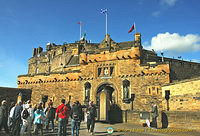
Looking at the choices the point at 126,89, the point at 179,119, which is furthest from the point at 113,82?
the point at 179,119

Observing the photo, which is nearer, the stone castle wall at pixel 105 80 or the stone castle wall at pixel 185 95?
the stone castle wall at pixel 185 95

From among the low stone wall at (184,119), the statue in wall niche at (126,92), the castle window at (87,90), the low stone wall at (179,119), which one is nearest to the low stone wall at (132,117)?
the low stone wall at (179,119)

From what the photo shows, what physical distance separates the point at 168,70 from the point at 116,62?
575 cm

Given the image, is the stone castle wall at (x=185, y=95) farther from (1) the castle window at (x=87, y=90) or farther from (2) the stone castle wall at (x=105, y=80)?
(1) the castle window at (x=87, y=90)

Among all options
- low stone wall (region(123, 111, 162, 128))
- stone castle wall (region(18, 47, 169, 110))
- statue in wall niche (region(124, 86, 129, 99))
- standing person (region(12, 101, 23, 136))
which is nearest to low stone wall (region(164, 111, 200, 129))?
low stone wall (region(123, 111, 162, 128))

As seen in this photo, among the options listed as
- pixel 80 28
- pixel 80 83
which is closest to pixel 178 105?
pixel 80 83

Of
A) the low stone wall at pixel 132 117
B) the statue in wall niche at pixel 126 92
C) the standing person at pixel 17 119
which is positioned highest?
Answer: the statue in wall niche at pixel 126 92

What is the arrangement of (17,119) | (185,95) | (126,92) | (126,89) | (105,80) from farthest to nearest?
(105,80) → (126,89) → (126,92) → (185,95) → (17,119)

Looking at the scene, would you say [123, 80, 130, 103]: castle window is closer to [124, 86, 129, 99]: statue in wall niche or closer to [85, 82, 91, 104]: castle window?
[124, 86, 129, 99]: statue in wall niche

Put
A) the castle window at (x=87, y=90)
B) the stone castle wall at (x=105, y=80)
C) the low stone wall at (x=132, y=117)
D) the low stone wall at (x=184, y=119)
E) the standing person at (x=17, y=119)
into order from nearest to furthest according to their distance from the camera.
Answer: the standing person at (x=17, y=119) < the low stone wall at (x=184, y=119) < the low stone wall at (x=132, y=117) < the stone castle wall at (x=105, y=80) < the castle window at (x=87, y=90)

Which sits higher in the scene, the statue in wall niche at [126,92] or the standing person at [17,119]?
the statue in wall niche at [126,92]

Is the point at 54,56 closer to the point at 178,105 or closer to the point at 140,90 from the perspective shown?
the point at 140,90

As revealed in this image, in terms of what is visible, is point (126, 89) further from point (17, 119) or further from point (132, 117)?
point (17, 119)

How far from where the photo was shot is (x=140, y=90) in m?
19.0
